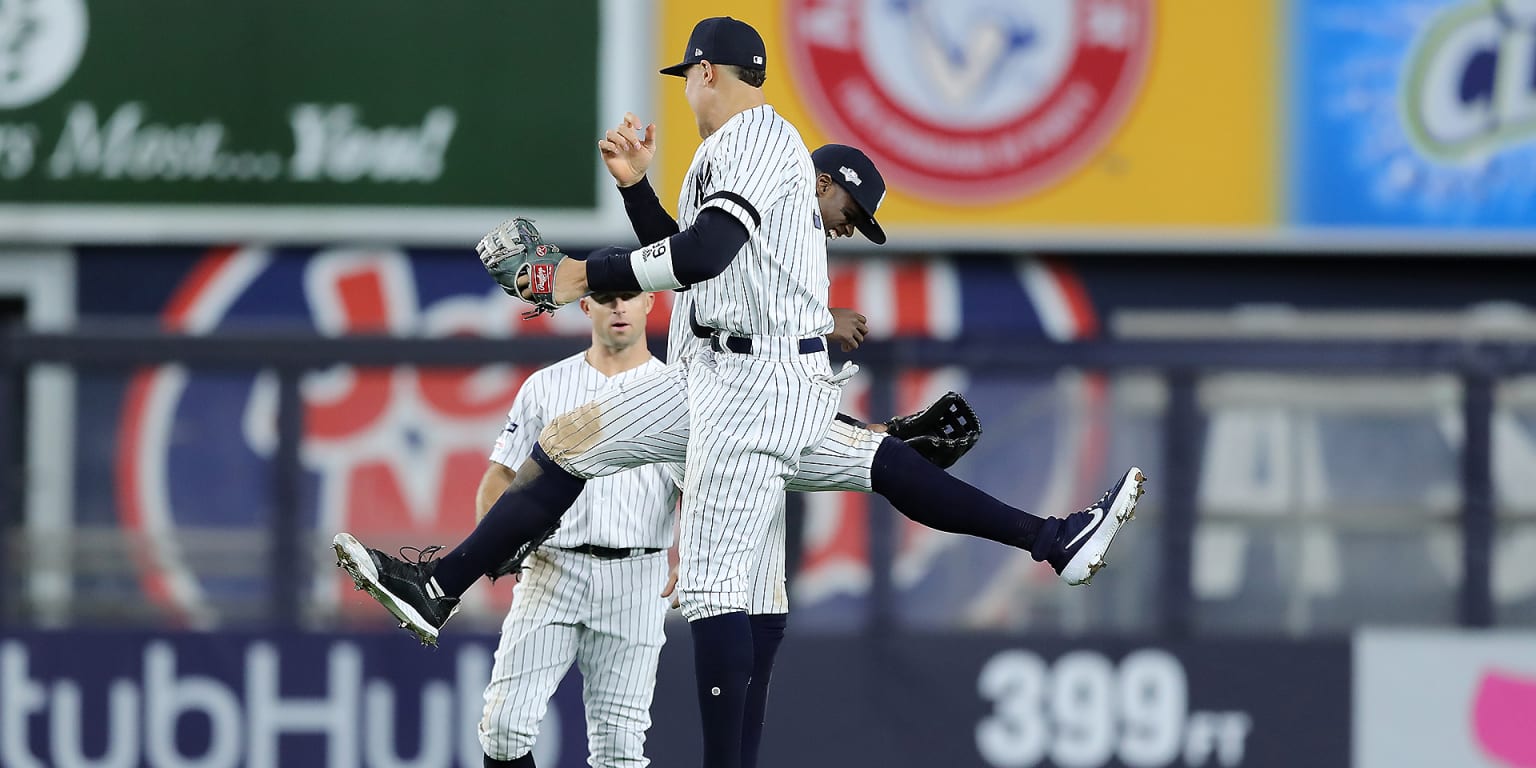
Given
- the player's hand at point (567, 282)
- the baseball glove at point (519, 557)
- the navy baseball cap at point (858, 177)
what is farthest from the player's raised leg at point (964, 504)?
the player's hand at point (567, 282)

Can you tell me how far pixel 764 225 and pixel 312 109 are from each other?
5059mm

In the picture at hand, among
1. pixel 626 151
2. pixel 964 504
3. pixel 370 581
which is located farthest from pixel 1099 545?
pixel 370 581

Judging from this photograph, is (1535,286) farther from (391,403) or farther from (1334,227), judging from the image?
(391,403)

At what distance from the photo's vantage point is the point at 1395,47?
372 inches

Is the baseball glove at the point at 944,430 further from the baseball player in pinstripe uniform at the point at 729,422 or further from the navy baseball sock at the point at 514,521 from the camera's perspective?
Result: the navy baseball sock at the point at 514,521

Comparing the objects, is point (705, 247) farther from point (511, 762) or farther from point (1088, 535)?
point (511, 762)

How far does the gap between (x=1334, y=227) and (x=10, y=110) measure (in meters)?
6.04

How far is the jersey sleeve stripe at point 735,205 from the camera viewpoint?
15.5 feet

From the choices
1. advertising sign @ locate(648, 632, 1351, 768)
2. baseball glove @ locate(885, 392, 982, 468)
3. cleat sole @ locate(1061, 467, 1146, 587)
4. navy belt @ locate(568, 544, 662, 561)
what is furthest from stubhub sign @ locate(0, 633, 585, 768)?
cleat sole @ locate(1061, 467, 1146, 587)

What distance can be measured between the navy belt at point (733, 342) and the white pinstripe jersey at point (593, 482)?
714mm

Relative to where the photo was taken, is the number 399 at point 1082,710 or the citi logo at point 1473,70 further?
the citi logo at point 1473,70

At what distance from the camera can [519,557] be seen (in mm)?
5516

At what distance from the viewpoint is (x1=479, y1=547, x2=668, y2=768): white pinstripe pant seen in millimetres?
5871

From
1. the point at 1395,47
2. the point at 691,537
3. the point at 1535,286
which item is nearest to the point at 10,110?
the point at 691,537
